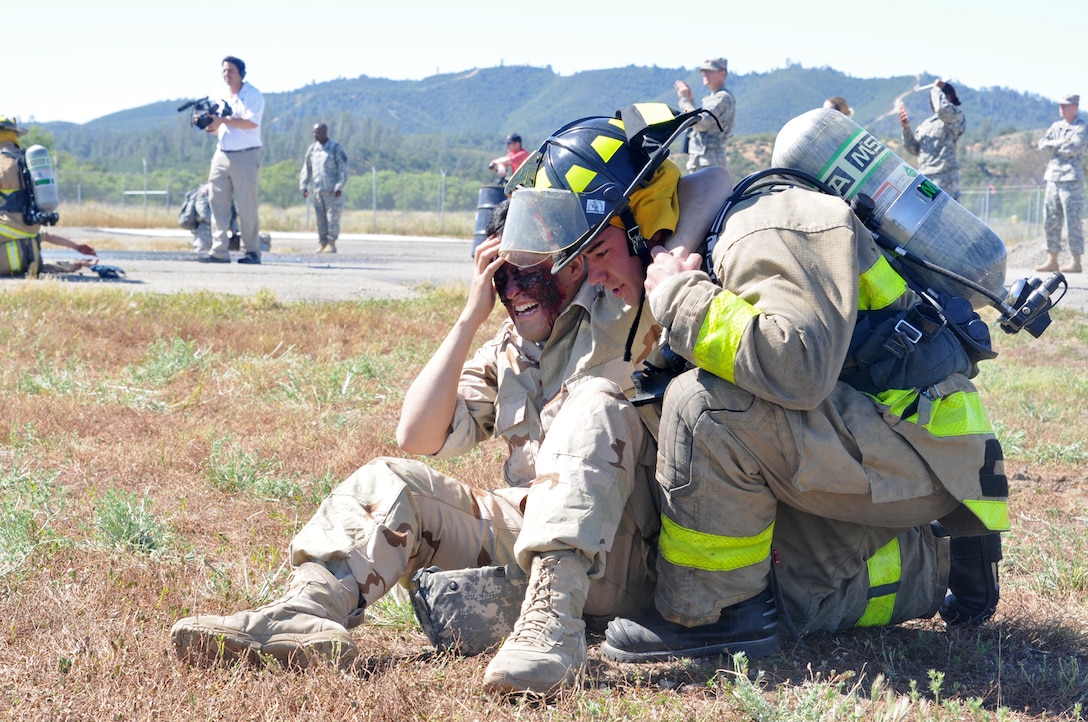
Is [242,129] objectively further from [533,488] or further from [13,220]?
[533,488]

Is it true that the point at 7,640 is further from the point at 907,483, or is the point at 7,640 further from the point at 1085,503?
the point at 1085,503

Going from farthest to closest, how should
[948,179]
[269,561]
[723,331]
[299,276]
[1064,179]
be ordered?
[1064,179]
[948,179]
[299,276]
[269,561]
[723,331]

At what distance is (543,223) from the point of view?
2.96 metres

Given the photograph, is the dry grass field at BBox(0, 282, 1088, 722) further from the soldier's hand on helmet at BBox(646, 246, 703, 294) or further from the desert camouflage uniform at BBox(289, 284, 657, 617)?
the soldier's hand on helmet at BBox(646, 246, 703, 294)

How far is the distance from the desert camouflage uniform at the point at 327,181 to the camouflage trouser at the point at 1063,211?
35.1ft

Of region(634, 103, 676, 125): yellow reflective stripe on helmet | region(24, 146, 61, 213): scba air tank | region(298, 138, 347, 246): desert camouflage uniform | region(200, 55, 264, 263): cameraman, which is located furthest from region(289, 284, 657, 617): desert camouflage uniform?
region(298, 138, 347, 246): desert camouflage uniform

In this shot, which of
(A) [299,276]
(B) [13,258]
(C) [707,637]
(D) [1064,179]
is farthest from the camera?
(D) [1064,179]

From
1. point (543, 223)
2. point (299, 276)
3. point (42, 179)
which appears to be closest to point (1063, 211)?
point (299, 276)

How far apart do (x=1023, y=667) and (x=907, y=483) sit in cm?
61

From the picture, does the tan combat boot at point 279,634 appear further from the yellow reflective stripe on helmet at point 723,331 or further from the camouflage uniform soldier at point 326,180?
the camouflage uniform soldier at point 326,180

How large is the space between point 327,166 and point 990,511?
646 inches

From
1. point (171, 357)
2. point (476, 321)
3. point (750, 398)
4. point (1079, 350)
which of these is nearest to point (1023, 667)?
point (750, 398)

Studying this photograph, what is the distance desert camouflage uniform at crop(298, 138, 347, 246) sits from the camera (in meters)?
17.9

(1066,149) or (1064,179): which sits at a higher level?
(1066,149)
